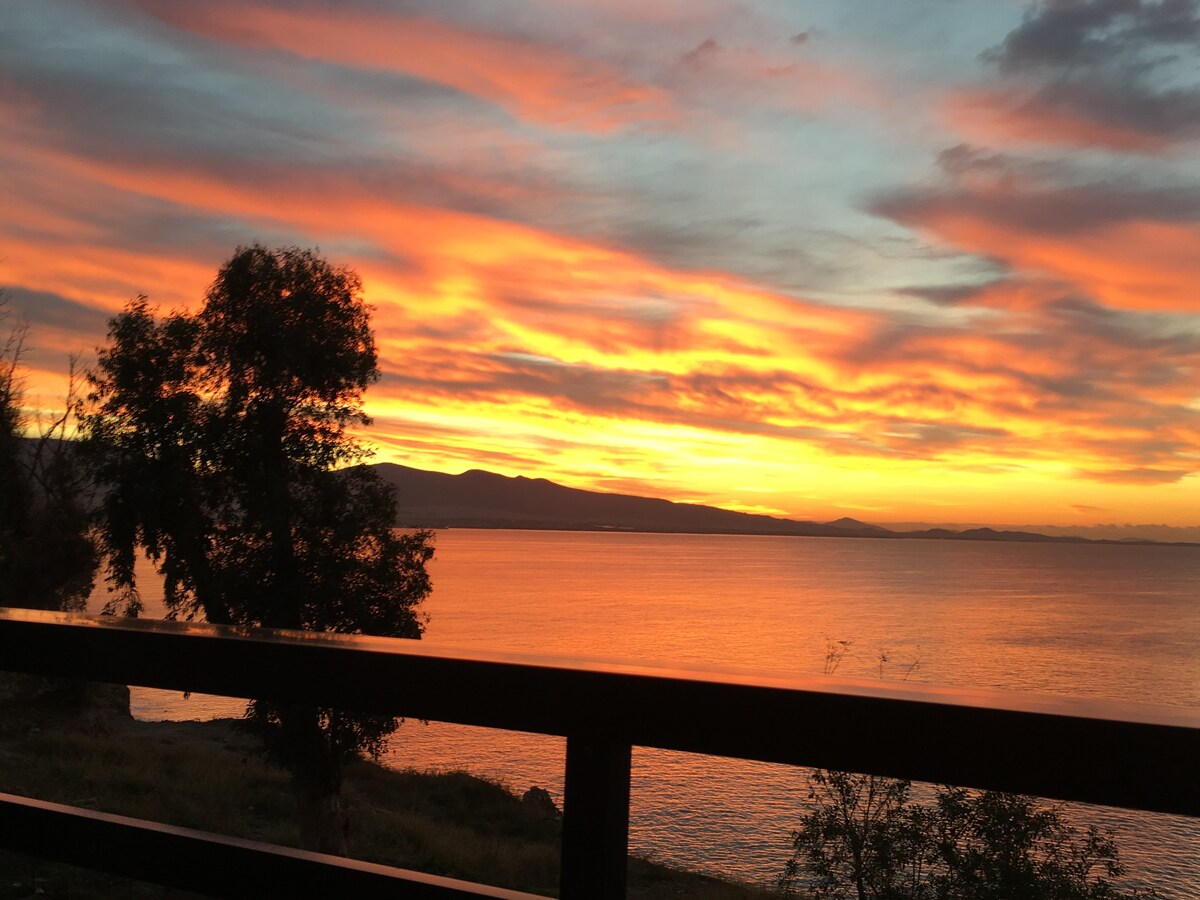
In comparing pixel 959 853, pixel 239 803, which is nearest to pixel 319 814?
pixel 239 803

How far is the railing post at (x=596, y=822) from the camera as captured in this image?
1333mm

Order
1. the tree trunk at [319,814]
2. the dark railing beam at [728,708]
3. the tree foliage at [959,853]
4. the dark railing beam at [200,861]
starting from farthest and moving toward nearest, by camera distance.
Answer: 1. the tree trunk at [319,814]
2. the tree foliage at [959,853]
3. the dark railing beam at [200,861]
4. the dark railing beam at [728,708]

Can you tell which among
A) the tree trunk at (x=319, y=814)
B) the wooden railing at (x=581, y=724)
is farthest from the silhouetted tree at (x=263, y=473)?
the wooden railing at (x=581, y=724)

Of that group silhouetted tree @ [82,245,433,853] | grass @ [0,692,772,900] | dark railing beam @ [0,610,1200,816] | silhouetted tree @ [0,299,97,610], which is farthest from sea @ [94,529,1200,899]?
silhouetted tree @ [0,299,97,610]

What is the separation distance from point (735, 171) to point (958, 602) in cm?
9446

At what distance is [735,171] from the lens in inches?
1155

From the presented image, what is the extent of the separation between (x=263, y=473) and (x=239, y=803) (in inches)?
267

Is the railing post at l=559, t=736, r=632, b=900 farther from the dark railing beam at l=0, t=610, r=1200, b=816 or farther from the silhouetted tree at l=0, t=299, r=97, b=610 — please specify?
the silhouetted tree at l=0, t=299, r=97, b=610

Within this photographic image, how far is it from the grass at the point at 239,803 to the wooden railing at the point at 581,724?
243 centimetres

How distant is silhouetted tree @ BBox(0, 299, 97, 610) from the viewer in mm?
25125

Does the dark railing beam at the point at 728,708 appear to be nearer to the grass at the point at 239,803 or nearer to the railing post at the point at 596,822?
the railing post at the point at 596,822

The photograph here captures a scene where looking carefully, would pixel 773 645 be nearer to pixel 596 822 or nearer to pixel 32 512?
pixel 32 512

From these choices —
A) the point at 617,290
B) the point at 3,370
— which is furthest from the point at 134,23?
the point at 617,290

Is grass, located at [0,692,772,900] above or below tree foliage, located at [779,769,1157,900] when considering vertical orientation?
below
